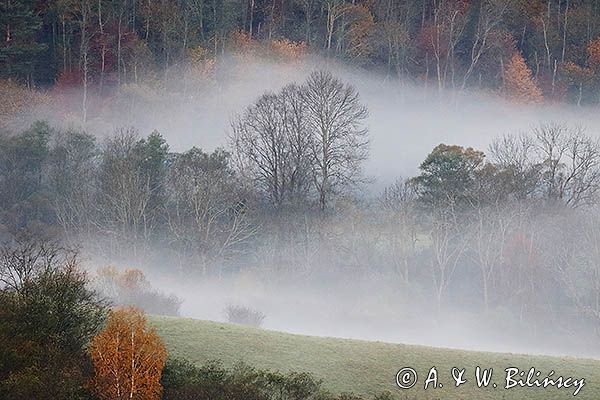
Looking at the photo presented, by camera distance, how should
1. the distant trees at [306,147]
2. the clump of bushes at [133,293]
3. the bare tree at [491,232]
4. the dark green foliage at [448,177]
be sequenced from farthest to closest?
the distant trees at [306,147]
the dark green foliage at [448,177]
the bare tree at [491,232]
the clump of bushes at [133,293]

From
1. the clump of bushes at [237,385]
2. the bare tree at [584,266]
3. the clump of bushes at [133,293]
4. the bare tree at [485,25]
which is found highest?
the bare tree at [485,25]

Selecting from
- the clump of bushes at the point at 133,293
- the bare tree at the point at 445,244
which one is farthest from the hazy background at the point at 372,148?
the clump of bushes at the point at 133,293

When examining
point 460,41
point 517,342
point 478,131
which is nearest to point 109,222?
point 517,342

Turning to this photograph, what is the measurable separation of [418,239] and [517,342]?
715cm

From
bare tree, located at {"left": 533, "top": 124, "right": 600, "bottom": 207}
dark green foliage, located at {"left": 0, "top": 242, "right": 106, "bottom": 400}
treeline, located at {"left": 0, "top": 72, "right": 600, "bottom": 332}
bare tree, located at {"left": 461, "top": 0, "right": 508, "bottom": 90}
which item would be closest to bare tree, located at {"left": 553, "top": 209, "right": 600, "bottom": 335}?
treeline, located at {"left": 0, "top": 72, "right": 600, "bottom": 332}

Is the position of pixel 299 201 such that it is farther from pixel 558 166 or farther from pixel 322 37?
pixel 322 37

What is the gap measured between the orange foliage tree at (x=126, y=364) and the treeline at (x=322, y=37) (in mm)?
35285

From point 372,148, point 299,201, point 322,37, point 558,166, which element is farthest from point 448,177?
point 322,37

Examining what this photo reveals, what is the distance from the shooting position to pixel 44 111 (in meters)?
49.9

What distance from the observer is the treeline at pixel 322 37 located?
54.3m

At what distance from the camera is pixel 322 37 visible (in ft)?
198

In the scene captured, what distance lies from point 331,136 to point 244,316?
1341 centimetres

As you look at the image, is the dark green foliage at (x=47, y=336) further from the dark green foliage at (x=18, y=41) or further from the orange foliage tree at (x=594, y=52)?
the orange foliage tree at (x=594, y=52)

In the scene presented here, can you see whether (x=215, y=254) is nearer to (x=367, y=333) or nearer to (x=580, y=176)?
(x=367, y=333)
